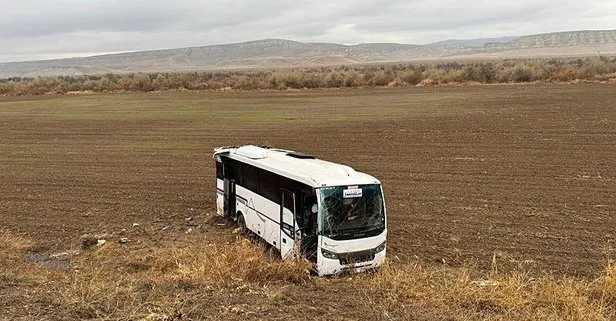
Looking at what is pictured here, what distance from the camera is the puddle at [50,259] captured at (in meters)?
14.6

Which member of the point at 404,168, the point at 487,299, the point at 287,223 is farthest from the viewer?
the point at 404,168

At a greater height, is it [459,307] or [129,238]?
[459,307]

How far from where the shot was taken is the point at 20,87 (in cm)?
10138

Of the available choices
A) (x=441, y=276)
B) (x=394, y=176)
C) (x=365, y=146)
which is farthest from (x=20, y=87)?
(x=441, y=276)

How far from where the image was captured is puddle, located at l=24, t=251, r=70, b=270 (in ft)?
47.8

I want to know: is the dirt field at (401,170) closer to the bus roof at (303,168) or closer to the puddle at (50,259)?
the puddle at (50,259)

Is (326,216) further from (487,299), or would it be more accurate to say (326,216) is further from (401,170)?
(401,170)

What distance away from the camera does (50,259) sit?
15.3 metres

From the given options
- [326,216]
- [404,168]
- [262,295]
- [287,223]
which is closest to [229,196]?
[287,223]

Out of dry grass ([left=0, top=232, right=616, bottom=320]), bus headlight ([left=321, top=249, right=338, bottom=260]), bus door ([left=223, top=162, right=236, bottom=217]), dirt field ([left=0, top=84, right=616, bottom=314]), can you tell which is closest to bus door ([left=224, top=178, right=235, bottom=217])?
bus door ([left=223, top=162, right=236, bottom=217])

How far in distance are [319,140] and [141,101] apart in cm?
4296

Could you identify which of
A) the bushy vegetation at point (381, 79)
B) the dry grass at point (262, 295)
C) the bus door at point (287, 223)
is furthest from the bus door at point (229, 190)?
the bushy vegetation at point (381, 79)

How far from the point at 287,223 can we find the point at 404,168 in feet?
43.4

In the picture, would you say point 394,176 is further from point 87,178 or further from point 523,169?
point 87,178
